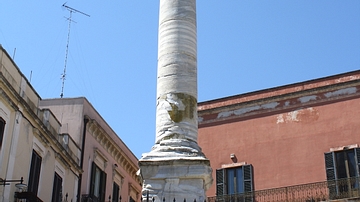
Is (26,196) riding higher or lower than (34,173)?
lower

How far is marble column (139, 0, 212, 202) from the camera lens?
9.98 m

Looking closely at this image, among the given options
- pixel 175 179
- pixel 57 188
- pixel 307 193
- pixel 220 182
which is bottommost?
pixel 175 179

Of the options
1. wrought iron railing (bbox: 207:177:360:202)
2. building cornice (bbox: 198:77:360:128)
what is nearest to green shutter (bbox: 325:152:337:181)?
wrought iron railing (bbox: 207:177:360:202)

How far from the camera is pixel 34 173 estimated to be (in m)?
17.3

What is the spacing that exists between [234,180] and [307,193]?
7.90 ft

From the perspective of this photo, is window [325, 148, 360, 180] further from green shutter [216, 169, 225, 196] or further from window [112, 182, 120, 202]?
window [112, 182, 120, 202]

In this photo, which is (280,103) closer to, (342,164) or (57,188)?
(342,164)

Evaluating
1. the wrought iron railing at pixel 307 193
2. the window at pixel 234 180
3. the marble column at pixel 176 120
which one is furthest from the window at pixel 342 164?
the marble column at pixel 176 120

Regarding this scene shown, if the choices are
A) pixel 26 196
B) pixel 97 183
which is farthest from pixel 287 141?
pixel 26 196

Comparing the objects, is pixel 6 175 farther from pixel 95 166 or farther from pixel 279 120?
pixel 279 120

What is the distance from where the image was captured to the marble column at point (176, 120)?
9977 millimetres

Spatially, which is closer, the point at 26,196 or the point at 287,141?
the point at 26,196

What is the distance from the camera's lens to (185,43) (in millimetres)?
11516

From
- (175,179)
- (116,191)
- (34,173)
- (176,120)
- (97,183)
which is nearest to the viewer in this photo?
(175,179)
